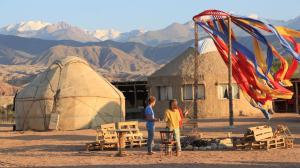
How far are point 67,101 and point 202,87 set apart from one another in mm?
9226

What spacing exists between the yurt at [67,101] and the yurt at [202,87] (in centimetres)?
549

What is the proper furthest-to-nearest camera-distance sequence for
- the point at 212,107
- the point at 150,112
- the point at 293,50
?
the point at 212,107, the point at 293,50, the point at 150,112

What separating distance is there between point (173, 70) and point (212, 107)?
10.9ft

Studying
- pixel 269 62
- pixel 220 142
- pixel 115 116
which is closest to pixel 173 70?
pixel 115 116

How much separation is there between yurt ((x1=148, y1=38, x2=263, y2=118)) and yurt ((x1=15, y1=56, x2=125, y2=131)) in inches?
216

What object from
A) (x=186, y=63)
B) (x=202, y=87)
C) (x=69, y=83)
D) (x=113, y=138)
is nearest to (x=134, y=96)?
(x=186, y=63)

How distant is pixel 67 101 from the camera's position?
95.1 feet

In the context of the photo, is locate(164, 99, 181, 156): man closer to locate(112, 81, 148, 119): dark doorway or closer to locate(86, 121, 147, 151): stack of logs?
locate(86, 121, 147, 151): stack of logs

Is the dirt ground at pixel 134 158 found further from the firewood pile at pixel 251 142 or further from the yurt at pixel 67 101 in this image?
the yurt at pixel 67 101

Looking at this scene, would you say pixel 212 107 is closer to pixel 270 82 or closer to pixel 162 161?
pixel 270 82

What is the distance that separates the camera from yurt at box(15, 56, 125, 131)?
95.0 ft

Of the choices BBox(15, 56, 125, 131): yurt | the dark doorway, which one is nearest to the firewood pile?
BBox(15, 56, 125, 131): yurt

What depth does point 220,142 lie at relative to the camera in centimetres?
1788

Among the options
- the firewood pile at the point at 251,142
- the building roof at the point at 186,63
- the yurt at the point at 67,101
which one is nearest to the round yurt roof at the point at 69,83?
the yurt at the point at 67,101
